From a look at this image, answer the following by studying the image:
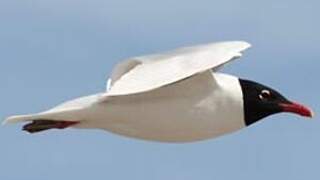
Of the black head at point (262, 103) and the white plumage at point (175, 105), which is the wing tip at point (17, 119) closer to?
the white plumage at point (175, 105)

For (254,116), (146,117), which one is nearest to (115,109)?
(146,117)

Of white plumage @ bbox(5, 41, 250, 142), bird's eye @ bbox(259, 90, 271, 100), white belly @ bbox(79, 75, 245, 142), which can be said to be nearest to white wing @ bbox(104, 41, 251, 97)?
white plumage @ bbox(5, 41, 250, 142)

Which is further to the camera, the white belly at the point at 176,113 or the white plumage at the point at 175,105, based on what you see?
the white belly at the point at 176,113

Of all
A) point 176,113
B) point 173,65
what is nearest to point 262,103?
point 176,113

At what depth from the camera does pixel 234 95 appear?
14469 millimetres

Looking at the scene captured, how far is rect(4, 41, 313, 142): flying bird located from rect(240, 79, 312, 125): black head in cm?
3

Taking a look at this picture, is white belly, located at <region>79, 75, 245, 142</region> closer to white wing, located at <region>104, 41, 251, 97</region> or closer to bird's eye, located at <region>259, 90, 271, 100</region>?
white wing, located at <region>104, 41, 251, 97</region>

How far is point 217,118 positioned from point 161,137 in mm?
520

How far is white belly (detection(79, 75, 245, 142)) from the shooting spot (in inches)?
550

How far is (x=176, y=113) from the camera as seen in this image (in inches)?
557

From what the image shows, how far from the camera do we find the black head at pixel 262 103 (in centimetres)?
1470

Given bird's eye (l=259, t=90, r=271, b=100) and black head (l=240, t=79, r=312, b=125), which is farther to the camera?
bird's eye (l=259, t=90, r=271, b=100)

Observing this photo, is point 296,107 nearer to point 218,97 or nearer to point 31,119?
point 218,97

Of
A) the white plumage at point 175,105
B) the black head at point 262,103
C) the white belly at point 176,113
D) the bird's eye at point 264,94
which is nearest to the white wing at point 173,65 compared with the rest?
the white plumage at point 175,105
